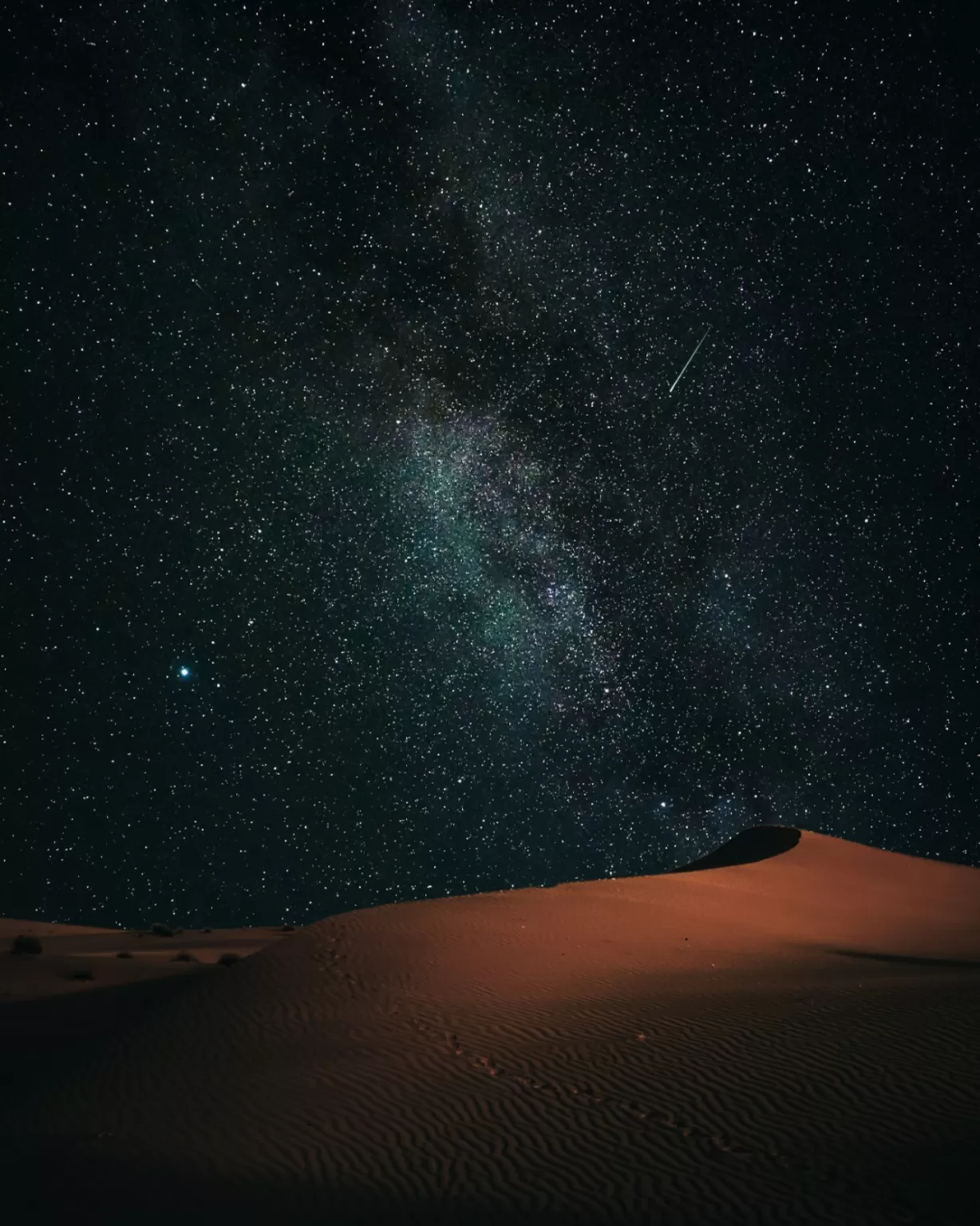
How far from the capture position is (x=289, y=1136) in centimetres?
774

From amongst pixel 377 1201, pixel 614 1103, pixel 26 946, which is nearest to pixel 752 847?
pixel 26 946

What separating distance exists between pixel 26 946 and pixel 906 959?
702 inches

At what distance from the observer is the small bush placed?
65.2 feet

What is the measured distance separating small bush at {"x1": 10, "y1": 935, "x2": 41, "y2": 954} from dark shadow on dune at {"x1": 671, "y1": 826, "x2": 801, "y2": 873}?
863 inches

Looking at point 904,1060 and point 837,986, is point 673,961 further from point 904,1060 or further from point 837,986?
point 904,1060

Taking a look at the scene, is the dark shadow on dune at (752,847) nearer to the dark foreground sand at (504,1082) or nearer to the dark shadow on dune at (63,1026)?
the dark foreground sand at (504,1082)

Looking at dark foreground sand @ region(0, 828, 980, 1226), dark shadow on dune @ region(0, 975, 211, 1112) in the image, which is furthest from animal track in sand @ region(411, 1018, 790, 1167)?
dark shadow on dune @ region(0, 975, 211, 1112)

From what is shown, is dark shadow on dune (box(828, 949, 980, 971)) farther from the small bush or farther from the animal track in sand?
the small bush

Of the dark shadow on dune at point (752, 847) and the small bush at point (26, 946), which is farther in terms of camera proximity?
the dark shadow on dune at point (752, 847)

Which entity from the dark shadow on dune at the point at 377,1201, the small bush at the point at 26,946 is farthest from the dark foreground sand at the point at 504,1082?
the small bush at the point at 26,946

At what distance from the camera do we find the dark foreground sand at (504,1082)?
6.26 metres

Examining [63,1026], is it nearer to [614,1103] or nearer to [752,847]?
[614,1103]

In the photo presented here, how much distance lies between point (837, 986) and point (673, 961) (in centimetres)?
287

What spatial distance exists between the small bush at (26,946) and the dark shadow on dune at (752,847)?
863 inches
